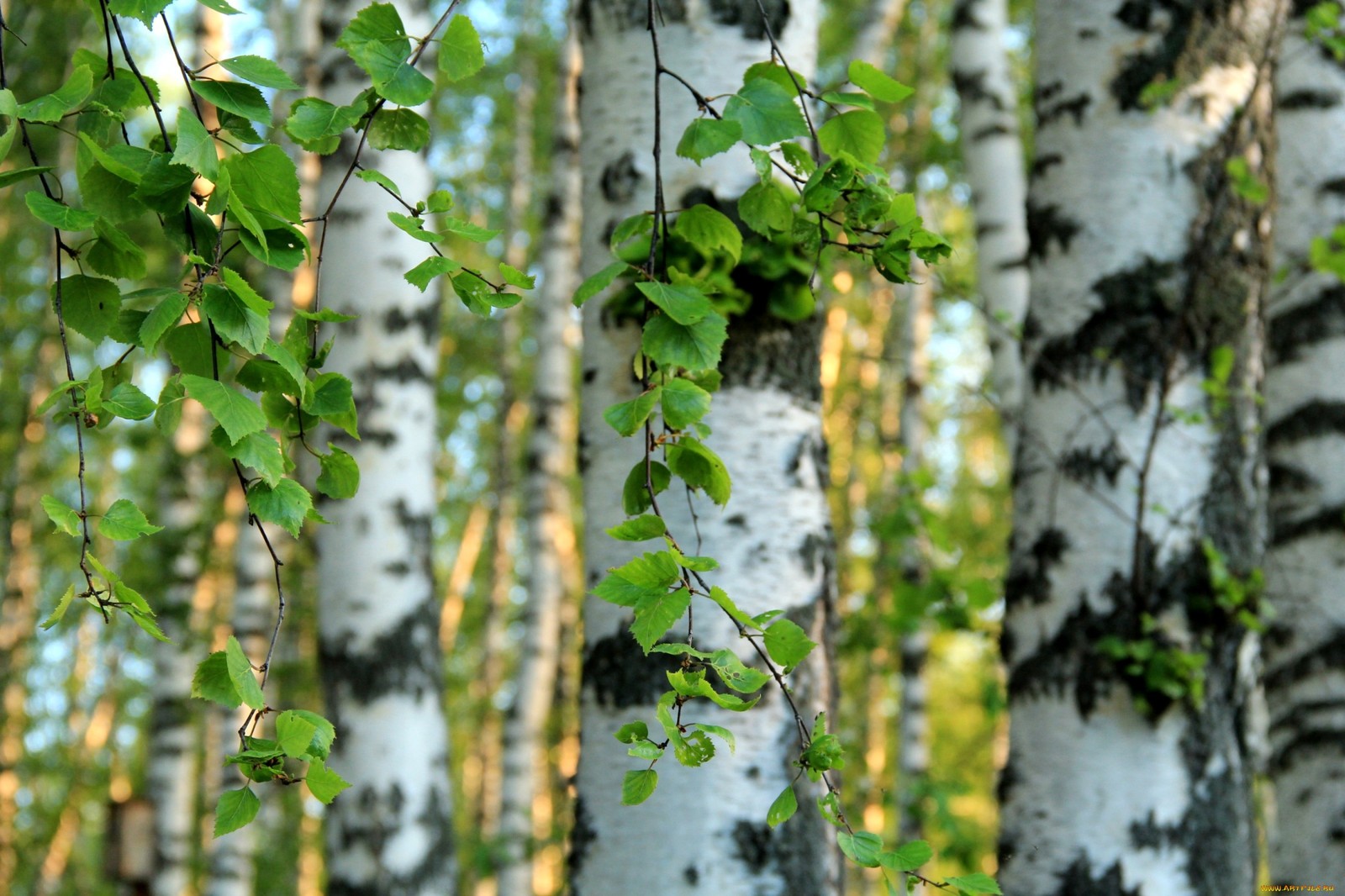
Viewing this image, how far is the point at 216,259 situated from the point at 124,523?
0.79 ft

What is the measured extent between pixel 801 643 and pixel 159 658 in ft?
23.9

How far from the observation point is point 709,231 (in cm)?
125

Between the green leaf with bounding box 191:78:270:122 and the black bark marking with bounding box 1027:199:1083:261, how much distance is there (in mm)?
2018

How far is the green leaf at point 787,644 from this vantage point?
100cm

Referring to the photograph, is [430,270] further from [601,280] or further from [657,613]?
[657,613]

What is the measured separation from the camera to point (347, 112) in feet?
3.41

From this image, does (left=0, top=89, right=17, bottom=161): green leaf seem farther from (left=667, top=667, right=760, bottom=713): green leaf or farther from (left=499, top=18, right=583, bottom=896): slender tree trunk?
(left=499, top=18, right=583, bottom=896): slender tree trunk

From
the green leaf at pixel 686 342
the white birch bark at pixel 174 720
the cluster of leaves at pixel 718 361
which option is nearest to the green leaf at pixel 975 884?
the cluster of leaves at pixel 718 361

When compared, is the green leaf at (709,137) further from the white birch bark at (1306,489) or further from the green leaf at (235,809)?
the white birch bark at (1306,489)

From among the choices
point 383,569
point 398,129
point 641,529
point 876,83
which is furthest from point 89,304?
point 383,569

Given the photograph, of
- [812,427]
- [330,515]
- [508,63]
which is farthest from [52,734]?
[812,427]

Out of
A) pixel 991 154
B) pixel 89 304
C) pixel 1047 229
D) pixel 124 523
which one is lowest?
pixel 124 523

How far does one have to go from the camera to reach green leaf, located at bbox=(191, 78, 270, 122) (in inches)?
39.4

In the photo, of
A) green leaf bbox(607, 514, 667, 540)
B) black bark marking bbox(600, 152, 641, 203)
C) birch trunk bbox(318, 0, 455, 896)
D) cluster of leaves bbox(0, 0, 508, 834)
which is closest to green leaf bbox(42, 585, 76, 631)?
cluster of leaves bbox(0, 0, 508, 834)
